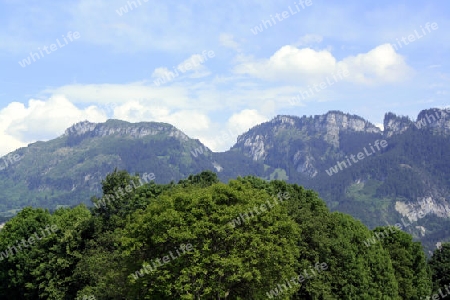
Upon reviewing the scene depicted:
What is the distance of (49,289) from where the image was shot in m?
59.0

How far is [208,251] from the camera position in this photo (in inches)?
1565

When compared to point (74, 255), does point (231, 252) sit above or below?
below

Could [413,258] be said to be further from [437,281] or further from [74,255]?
[74,255]

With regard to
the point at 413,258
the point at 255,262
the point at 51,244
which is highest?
the point at 51,244

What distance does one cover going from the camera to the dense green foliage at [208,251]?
39906 millimetres

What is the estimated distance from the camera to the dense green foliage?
39.9 meters

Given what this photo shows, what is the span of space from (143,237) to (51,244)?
27916mm

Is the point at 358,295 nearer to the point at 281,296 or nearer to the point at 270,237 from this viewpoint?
the point at 281,296

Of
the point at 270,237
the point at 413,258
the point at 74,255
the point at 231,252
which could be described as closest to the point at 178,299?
the point at 231,252

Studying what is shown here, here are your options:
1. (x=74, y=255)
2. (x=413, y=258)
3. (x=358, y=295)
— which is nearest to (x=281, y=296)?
(x=358, y=295)

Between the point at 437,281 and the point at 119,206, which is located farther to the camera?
the point at 437,281

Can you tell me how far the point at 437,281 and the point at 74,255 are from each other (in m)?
66.7

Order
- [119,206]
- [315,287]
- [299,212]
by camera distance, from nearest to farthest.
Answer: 1. [315,287]
2. [299,212]
3. [119,206]

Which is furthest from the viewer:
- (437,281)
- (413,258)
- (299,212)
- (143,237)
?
(437,281)
